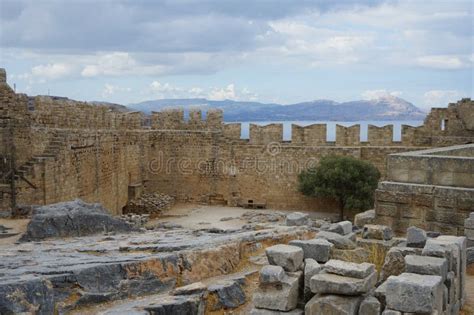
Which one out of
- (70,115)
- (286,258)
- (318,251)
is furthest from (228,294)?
(70,115)

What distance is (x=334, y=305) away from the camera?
5.15 metres

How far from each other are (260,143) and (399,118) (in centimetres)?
8697

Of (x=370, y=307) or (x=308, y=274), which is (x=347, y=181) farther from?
(x=370, y=307)

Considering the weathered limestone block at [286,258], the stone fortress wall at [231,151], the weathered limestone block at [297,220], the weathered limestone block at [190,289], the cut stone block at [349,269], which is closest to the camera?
the cut stone block at [349,269]

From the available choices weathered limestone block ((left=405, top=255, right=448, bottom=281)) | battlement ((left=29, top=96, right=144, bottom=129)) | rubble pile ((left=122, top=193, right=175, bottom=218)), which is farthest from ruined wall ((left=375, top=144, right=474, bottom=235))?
rubble pile ((left=122, top=193, right=175, bottom=218))

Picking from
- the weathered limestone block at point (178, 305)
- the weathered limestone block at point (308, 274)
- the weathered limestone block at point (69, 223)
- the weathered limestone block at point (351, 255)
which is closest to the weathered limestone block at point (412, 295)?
the weathered limestone block at point (308, 274)

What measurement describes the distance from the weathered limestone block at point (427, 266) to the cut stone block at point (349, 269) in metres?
0.37

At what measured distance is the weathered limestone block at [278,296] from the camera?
215 inches

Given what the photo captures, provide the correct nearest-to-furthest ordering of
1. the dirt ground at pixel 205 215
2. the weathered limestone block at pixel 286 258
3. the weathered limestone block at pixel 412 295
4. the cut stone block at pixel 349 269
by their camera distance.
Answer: the weathered limestone block at pixel 412 295, the cut stone block at pixel 349 269, the weathered limestone block at pixel 286 258, the dirt ground at pixel 205 215

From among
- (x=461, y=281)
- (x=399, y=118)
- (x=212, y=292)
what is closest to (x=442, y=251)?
(x=461, y=281)

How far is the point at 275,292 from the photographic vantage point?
5504mm

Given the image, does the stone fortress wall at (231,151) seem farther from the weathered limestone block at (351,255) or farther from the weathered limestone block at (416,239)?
the weathered limestone block at (416,239)

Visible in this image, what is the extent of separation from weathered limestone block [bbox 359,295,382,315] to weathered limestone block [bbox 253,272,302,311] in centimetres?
68

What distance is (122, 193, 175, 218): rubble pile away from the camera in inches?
886
